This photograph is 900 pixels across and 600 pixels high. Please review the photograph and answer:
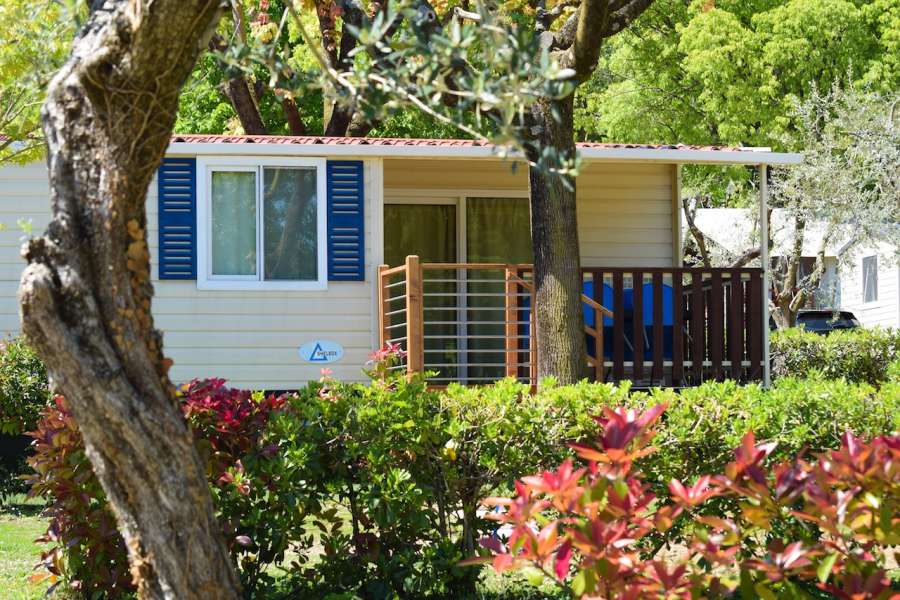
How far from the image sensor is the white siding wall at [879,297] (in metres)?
28.0

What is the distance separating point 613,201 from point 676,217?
0.73 m

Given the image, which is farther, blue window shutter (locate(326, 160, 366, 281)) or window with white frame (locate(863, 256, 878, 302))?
window with white frame (locate(863, 256, 878, 302))

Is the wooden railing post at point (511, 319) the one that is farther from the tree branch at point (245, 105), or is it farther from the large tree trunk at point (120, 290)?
the tree branch at point (245, 105)

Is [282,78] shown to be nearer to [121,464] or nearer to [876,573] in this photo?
[121,464]

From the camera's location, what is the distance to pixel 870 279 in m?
30.3

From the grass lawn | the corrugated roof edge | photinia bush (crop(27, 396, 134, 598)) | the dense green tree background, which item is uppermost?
the dense green tree background

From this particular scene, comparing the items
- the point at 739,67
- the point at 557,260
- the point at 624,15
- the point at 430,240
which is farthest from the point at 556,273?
the point at 739,67

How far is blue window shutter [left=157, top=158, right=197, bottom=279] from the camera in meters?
11.4

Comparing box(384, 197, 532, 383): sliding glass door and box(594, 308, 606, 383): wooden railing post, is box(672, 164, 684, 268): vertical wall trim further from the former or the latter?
box(594, 308, 606, 383): wooden railing post

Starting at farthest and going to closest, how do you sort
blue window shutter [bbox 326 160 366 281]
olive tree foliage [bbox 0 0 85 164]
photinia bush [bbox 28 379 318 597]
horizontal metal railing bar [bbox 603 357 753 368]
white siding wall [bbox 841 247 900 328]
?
white siding wall [bbox 841 247 900 328]
blue window shutter [bbox 326 160 366 281]
horizontal metal railing bar [bbox 603 357 753 368]
olive tree foliage [bbox 0 0 85 164]
photinia bush [bbox 28 379 318 597]

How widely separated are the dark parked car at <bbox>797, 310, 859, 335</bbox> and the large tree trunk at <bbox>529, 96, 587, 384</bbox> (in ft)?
61.2

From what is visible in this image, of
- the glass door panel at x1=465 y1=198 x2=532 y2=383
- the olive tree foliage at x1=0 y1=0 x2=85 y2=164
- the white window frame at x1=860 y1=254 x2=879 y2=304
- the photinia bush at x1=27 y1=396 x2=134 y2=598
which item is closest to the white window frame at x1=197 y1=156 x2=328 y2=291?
the olive tree foliage at x1=0 y1=0 x2=85 y2=164

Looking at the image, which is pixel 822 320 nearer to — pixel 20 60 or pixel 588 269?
pixel 588 269

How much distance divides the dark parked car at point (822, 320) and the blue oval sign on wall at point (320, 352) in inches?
685
